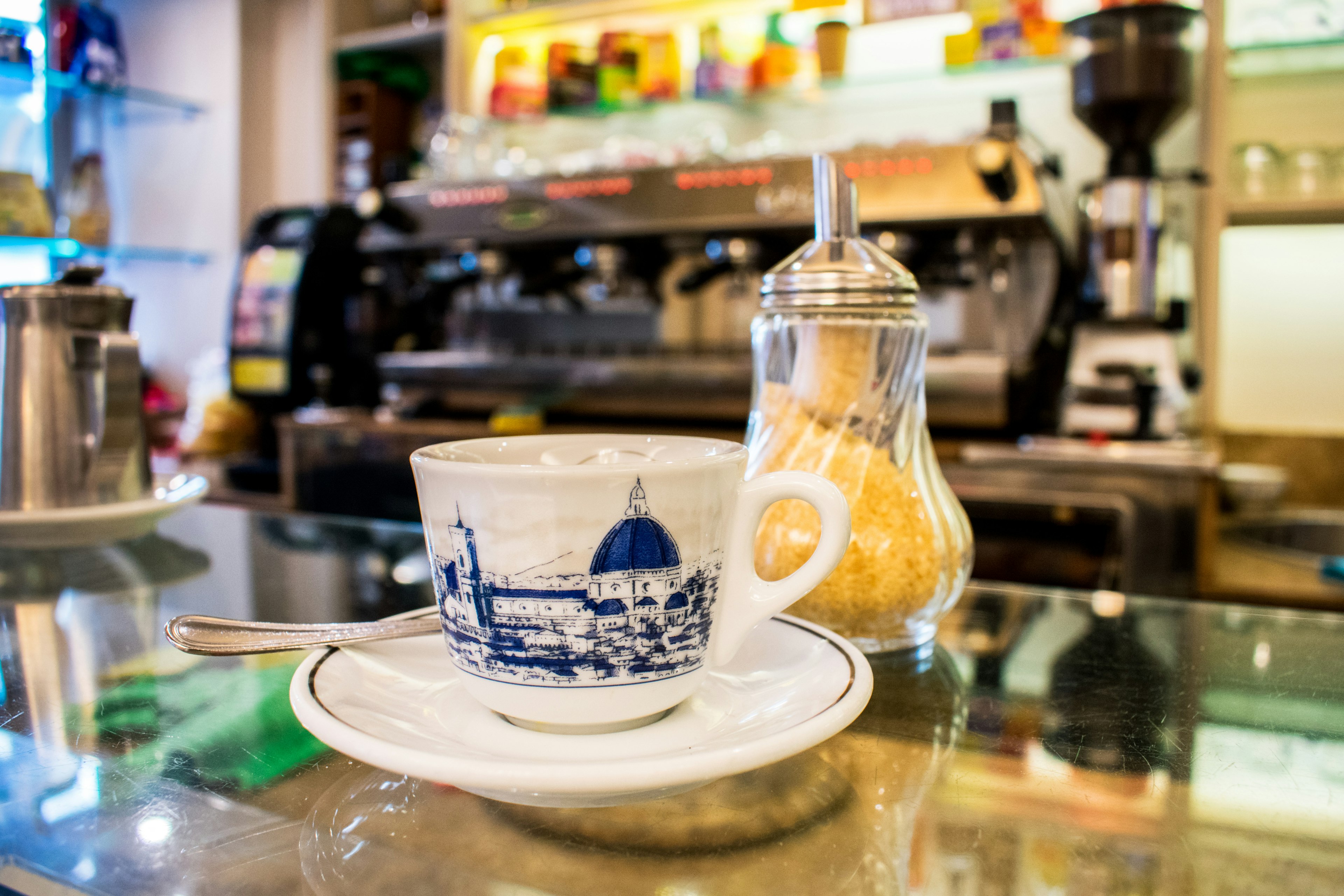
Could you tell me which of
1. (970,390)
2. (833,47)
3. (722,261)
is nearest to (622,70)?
(833,47)

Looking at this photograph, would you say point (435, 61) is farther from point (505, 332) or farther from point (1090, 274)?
point (1090, 274)

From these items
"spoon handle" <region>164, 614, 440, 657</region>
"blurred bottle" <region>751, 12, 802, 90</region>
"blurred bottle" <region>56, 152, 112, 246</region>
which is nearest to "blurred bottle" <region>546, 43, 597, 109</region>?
"blurred bottle" <region>751, 12, 802, 90</region>

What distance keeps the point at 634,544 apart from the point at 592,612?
Result: 0.02 meters

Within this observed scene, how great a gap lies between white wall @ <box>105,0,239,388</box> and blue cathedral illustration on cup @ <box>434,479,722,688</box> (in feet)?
8.82

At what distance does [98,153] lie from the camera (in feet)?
8.84

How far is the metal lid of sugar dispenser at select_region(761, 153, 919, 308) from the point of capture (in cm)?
41

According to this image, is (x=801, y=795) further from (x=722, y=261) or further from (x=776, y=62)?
(x=776, y=62)

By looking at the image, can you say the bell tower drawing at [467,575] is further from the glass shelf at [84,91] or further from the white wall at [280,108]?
the glass shelf at [84,91]

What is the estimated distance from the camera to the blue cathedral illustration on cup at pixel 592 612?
0.29 m

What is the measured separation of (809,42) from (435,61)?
1176 mm

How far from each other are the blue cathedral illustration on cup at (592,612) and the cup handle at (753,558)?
0.03 meters

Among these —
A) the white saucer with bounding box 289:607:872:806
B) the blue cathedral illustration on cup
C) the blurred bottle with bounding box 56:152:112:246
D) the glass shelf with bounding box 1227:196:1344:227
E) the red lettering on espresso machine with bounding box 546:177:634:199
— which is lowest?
the white saucer with bounding box 289:607:872:806

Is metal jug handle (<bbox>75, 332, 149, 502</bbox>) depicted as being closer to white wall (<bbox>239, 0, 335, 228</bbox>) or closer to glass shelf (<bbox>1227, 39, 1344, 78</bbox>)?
glass shelf (<bbox>1227, 39, 1344, 78</bbox>)

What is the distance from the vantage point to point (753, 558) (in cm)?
34
